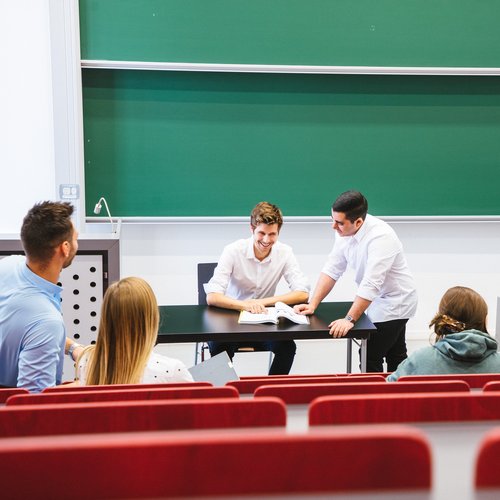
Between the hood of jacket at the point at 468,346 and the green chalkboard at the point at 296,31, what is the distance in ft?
10.0

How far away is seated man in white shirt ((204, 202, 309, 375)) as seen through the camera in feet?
11.3

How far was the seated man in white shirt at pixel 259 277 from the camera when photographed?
3457 millimetres

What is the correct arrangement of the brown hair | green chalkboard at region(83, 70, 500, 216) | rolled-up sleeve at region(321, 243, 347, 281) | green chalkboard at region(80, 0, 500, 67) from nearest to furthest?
the brown hair → rolled-up sleeve at region(321, 243, 347, 281) → green chalkboard at region(80, 0, 500, 67) → green chalkboard at region(83, 70, 500, 216)

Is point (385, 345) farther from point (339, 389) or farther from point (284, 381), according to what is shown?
point (339, 389)

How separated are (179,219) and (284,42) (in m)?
1.69

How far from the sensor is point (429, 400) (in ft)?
3.83

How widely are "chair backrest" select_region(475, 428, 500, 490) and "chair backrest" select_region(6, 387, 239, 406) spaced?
0.76 metres

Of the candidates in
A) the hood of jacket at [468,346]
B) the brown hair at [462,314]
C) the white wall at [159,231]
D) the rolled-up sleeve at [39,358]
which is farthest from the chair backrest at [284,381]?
the white wall at [159,231]

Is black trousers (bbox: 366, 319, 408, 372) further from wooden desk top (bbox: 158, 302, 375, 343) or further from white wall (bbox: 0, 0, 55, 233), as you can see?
white wall (bbox: 0, 0, 55, 233)

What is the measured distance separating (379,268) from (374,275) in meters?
0.06

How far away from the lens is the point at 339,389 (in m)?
1.60

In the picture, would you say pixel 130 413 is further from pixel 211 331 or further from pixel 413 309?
pixel 413 309

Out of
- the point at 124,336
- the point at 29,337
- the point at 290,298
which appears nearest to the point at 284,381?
the point at 124,336

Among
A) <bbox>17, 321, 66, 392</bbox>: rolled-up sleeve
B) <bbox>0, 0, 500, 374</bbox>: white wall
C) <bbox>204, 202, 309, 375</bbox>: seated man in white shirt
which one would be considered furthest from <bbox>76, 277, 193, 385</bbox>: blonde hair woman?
<bbox>0, 0, 500, 374</bbox>: white wall
